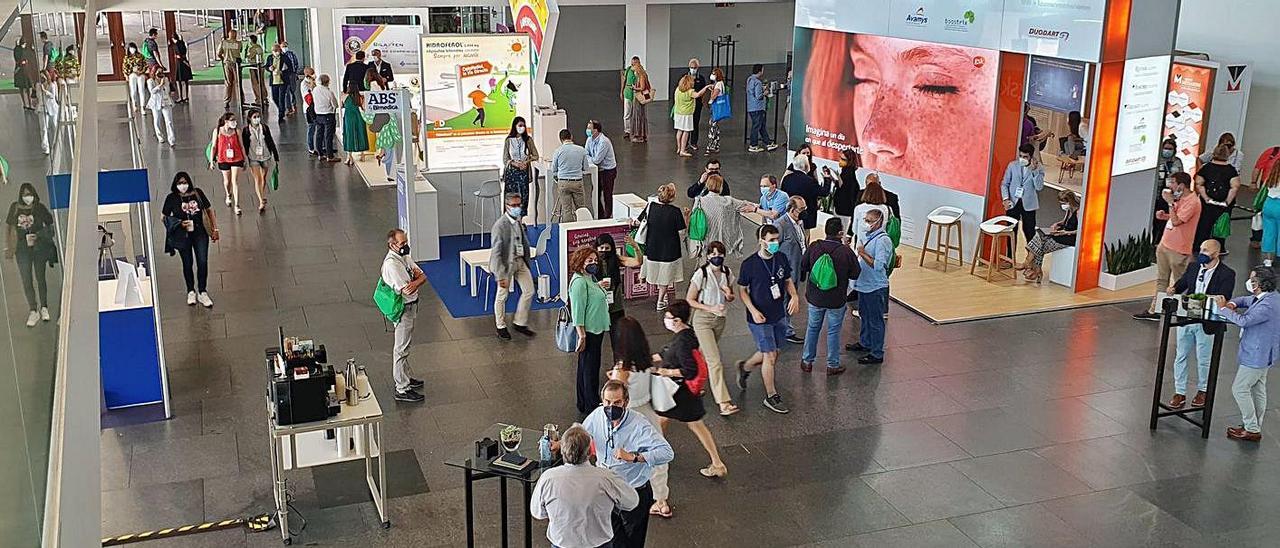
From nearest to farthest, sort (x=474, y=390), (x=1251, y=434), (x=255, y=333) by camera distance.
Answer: (x=1251, y=434)
(x=474, y=390)
(x=255, y=333)

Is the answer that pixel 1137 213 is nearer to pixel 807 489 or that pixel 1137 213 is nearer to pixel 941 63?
pixel 941 63

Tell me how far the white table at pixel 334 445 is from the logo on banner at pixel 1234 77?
13.7 meters

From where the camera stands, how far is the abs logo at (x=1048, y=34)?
11.9 metres

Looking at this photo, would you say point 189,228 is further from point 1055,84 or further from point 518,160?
point 1055,84

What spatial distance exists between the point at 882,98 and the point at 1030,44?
2.42 meters

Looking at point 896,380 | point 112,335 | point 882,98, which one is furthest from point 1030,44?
point 112,335

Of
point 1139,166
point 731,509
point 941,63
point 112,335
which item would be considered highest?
point 941,63

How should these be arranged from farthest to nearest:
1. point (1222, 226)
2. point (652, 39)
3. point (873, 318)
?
point (652, 39) < point (1222, 226) < point (873, 318)

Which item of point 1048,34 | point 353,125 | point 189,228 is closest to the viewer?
point 189,228

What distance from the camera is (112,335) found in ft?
28.7

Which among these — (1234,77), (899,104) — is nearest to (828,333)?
(899,104)

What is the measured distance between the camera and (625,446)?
20.4 ft

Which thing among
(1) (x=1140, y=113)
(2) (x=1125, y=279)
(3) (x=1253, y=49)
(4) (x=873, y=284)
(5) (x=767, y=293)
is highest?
(3) (x=1253, y=49)

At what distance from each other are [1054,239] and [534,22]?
6.57 metres
